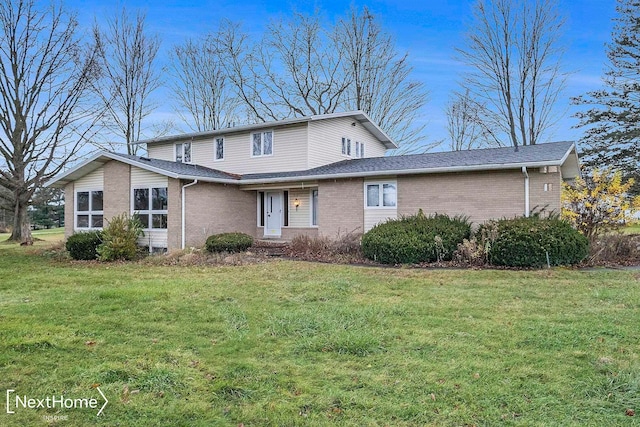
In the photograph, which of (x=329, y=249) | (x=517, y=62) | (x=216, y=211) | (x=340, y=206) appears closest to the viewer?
(x=329, y=249)

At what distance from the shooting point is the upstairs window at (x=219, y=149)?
64.8 ft

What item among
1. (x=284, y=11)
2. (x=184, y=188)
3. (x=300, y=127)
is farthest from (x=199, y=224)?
(x=284, y=11)

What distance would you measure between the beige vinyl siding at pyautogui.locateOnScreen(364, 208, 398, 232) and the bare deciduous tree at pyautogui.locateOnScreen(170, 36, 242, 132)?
59.6ft

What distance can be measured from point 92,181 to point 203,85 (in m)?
14.9

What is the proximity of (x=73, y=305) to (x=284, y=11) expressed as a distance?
84.9 feet

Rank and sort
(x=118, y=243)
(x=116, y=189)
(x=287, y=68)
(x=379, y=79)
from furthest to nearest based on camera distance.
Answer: (x=287, y=68)
(x=379, y=79)
(x=116, y=189)
(x=118, y=243)

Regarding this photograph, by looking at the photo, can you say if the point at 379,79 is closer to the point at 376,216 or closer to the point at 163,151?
the point at 163,151

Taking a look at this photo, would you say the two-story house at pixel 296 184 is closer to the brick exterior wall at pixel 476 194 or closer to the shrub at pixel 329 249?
the brick exterior wall at pixel 476 194

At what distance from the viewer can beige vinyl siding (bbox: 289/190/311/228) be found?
1798 cm

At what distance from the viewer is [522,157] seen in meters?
13.2

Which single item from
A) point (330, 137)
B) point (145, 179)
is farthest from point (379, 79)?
point (145, 179)

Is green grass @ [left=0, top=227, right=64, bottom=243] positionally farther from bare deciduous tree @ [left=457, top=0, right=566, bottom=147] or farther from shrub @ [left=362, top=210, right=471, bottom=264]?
bare deciduous tree @ [left=457, top=0, right=566, bottom=147]

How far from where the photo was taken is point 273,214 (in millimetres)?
18891

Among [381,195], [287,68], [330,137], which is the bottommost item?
[381,195]
